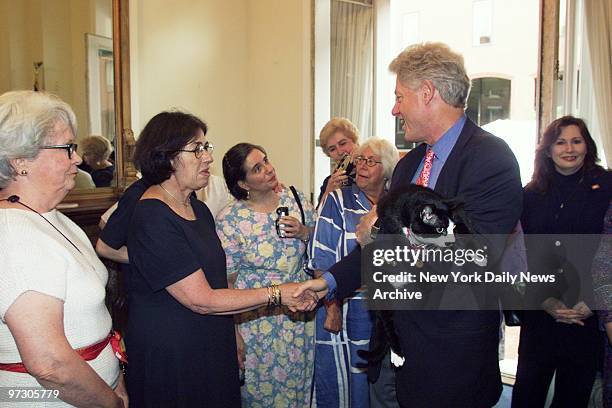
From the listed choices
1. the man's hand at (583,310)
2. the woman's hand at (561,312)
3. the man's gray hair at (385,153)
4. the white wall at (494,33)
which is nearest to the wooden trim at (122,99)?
the man's gray hair at (385,153)

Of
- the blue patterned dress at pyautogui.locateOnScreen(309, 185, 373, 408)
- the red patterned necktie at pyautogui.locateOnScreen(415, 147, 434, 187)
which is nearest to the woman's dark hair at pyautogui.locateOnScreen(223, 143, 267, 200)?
the blue patterned dress at pyautogui.locateOnScreen(309, 185, 373, 408)

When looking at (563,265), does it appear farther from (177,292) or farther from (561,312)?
(177,292)

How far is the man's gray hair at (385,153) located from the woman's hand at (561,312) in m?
0.92

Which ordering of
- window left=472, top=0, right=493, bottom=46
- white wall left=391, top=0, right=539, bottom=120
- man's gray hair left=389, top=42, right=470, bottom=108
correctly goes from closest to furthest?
man's gray hair left=389, top=42, right=470, bottom=108
white wall left=391, top=0, right=539, bottom=120
window left=472, top=0, right=493, bottom=46

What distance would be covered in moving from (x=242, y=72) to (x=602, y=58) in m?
2.63

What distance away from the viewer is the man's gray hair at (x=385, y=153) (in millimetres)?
2570

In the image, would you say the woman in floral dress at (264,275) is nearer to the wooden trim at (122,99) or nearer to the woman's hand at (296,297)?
the woman's hand at (296,297)

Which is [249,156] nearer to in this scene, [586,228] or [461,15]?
[586,228]

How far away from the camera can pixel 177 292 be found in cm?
158

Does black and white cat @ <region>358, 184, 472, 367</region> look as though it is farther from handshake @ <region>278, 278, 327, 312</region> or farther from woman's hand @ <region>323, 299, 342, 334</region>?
woman's hand @ <region>323, 299, 342, 334</region>

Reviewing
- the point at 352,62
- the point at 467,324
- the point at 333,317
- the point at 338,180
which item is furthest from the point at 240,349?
the point at 352,62

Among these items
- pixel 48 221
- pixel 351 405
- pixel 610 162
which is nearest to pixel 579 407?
pixel 351 405

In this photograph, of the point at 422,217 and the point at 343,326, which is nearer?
the point at 422,217

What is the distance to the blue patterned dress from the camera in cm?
245
